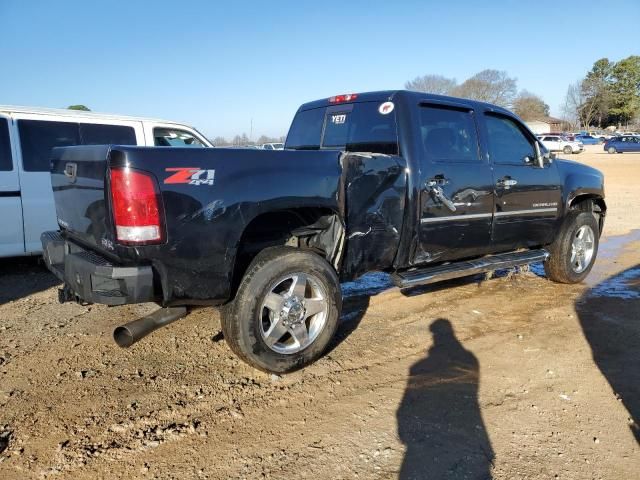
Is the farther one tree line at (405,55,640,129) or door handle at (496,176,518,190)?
tree line at (405,55,640,129)

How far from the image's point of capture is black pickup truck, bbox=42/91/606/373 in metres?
2.90

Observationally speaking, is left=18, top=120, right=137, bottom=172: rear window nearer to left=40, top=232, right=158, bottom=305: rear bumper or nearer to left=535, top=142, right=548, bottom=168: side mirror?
left=40, top=232, right=158, bottom=305: rear bumper

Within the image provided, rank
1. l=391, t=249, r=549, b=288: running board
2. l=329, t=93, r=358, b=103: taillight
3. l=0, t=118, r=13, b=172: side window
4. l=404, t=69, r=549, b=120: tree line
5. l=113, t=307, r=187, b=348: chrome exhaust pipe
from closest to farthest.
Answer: l=113, t=307, r=187, b=348: chrome exhaust pipe → l=391, t=249, r=549, b=288: running board → l=329, t=93, r=358, b=103: taillight → l=0, t=118, r=13, b=172: side window → l=404, t=69, r=549, b=120: tree line

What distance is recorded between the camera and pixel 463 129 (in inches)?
184

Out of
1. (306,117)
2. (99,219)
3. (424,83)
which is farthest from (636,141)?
(99,219)

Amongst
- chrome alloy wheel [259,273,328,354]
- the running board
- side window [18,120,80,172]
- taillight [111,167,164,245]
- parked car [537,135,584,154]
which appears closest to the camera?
taillight [111,167,164,245]

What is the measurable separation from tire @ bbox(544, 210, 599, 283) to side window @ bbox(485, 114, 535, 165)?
103 cm

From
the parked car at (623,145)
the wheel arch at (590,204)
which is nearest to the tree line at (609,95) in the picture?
the parked car at (623,145)

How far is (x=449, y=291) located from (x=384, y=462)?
3.27 metres

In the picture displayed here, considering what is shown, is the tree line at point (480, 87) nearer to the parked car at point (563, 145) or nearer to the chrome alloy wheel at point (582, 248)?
the parked car at point (563, 145)

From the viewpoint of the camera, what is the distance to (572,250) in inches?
229

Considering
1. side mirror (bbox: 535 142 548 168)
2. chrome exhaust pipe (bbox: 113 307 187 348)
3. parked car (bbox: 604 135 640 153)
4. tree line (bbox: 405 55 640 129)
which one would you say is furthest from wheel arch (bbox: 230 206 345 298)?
tree line (bbox: 405 55 640 129)

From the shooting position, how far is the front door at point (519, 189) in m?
4.85

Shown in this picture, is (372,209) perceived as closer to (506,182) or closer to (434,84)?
(506,182)
